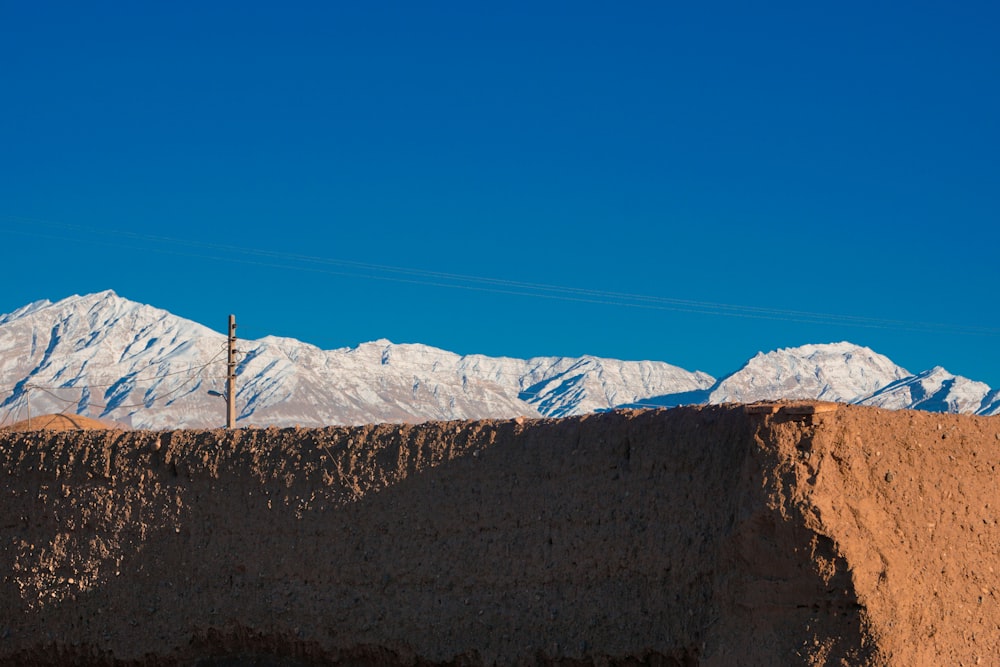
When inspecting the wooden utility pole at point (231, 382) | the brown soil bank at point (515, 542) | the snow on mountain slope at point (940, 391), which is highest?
the snow on mountain slope at point (940, 391)

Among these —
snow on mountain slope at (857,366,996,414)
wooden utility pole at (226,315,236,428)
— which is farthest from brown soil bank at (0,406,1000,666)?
snow on mountain slope at (857,366,996,414)

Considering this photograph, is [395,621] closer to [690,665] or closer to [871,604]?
[690,665]

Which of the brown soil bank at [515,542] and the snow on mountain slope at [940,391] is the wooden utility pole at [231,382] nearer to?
the brown soil bank at [515,542]

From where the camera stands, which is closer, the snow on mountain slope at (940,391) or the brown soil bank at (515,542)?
the brown soil bank at (515,542)

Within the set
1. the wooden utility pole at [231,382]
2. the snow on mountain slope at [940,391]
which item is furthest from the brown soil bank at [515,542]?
the snow on mountain slope at [940,391]

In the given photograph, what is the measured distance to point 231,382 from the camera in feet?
83.7

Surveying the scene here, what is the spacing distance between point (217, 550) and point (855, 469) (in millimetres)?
5659

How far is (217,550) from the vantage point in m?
11.4

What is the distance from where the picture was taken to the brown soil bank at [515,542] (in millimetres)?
8984

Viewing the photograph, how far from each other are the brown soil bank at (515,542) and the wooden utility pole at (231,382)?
11.4 m

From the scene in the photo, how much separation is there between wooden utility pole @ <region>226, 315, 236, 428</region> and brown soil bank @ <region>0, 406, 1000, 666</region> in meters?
11.4

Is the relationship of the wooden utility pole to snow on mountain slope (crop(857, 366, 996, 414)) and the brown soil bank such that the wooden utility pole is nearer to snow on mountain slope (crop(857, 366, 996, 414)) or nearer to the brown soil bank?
the brown soil bank

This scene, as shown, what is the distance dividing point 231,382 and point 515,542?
1622 cm

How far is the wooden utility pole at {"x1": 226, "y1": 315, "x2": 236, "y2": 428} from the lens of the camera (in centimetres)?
2455
